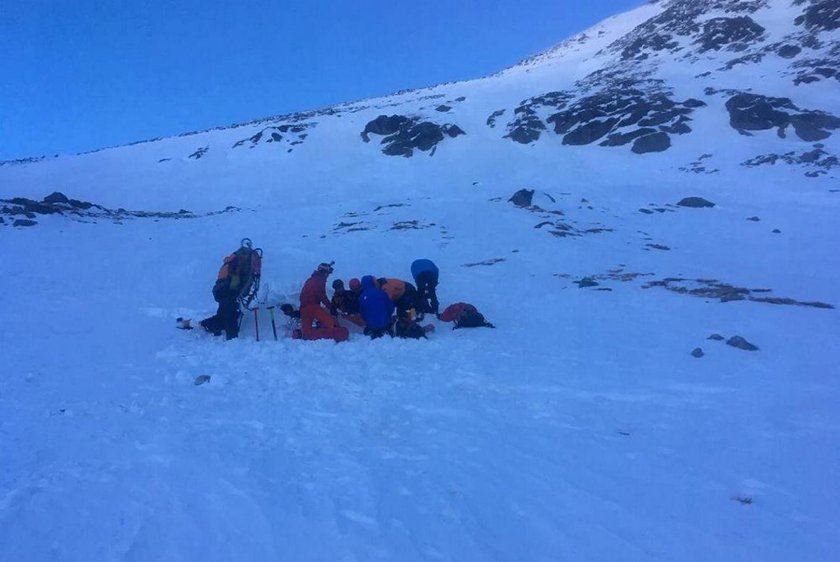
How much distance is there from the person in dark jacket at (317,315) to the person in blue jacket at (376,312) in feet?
1.36

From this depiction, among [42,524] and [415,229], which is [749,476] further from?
[415,229]

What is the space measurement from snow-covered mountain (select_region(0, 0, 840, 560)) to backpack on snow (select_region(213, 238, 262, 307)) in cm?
58

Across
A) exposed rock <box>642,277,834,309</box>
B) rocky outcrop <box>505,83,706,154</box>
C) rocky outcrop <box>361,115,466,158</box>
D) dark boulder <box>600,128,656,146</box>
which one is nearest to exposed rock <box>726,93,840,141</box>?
rocky outcrop <box>505,83,706,154</box>

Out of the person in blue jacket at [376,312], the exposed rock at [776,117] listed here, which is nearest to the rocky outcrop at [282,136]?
the exposed rock at [776,117]

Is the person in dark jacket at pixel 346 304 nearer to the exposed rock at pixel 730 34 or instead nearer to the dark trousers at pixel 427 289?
the dark trousers at pixel 427 289

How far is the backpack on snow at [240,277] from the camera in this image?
10312 mm

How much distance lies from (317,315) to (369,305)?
0.93 metres

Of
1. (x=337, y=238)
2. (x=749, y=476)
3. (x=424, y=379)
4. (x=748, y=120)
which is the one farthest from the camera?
(x=748, y=120)

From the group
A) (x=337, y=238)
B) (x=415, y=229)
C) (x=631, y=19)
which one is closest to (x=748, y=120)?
(x=415, y=229)

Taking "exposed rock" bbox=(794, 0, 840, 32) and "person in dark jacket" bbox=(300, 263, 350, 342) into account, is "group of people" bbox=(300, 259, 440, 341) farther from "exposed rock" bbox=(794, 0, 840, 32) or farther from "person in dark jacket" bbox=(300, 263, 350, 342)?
"exposed rock" bbox=(794, 0, 840, 32)

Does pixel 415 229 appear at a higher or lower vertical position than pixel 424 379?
higher

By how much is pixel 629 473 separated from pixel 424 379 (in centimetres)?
308

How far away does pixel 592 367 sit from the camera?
7.82 metres

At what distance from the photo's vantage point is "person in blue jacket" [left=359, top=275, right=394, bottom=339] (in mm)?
9680
